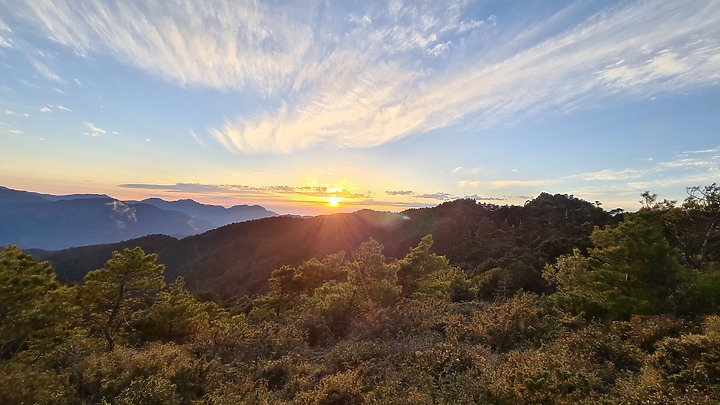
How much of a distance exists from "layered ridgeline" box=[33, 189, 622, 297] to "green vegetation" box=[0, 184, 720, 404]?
57.8 feet

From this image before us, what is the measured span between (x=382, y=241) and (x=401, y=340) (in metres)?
106

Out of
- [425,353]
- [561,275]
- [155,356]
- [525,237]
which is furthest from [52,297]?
[525,237]

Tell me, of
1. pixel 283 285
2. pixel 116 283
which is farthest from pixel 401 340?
pixel 283 285

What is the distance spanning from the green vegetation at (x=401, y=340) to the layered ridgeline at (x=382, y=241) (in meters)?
17.6

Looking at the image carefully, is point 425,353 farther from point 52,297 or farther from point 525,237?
point 525,237

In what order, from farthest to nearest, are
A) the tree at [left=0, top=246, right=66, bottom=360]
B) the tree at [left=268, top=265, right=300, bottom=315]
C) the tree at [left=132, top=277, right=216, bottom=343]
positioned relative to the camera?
the tree at [left=268, top=265, right=300, bottom=315] → the tree at [left=132, top=277, right=216, bottom=343] → the tree at [left=0, top=246, right=66, bottom=360]

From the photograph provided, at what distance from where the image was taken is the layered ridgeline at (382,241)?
187ft

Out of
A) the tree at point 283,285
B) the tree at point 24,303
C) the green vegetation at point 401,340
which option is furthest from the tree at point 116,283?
the tree at point 283,285

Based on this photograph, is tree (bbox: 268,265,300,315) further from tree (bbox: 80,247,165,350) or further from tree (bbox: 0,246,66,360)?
tree (bbox: 0,246,66,360)

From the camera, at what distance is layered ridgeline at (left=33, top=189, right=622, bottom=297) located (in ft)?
187

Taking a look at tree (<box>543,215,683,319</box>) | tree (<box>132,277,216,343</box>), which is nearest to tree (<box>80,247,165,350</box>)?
tree (<box>132,277,216,343</box>)

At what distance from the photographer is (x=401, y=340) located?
550 inches

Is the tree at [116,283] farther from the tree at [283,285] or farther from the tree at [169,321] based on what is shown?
the tree at [283,285]

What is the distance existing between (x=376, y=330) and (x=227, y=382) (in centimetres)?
757
